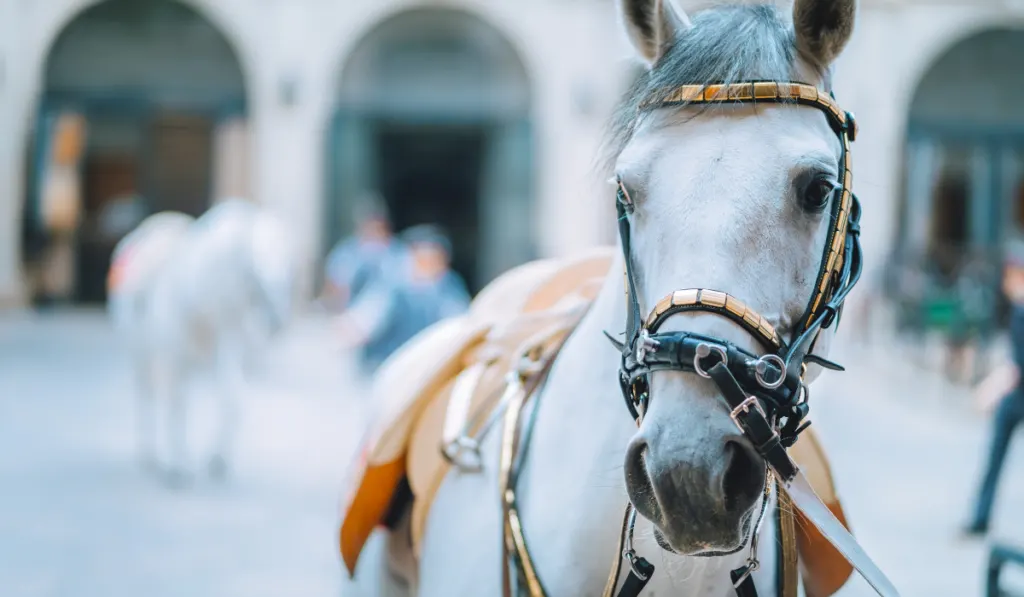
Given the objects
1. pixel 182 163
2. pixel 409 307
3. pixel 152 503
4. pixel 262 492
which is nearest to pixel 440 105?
pixel 182 163

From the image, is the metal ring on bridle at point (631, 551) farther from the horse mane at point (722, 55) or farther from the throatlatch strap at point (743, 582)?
the horse mane at point (722, 55)

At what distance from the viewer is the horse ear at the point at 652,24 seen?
182cm

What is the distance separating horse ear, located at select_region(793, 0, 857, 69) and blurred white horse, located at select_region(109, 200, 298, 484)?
6.27 m

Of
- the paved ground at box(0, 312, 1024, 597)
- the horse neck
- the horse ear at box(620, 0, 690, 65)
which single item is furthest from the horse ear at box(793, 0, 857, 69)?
the paved ground at box(0, 312, 1024, 597)

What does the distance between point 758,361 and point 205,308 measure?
6.80m

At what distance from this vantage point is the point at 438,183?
77.3ft

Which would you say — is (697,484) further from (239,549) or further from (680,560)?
(239,549)

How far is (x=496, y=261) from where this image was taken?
65.5ft

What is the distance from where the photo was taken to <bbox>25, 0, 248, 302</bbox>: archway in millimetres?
19125

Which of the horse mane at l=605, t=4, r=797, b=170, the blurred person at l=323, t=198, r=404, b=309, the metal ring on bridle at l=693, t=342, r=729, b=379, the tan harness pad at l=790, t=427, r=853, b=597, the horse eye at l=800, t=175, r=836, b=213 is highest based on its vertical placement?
the horse mane at l=605, t=4, r=797, b=170

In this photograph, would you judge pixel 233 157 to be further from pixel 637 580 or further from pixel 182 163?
pixel 637 580

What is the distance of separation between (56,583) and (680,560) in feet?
15.0

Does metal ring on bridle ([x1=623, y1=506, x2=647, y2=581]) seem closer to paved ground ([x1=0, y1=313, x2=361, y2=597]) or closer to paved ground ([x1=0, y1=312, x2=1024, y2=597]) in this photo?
paved ground ([x1=0, y1=312, x2=1024, y2=597])

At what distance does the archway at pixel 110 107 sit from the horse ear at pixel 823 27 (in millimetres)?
18640
